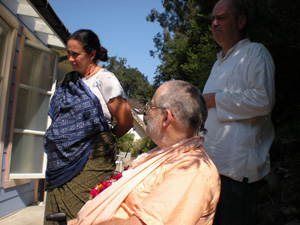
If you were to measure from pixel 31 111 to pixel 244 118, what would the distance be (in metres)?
3.79

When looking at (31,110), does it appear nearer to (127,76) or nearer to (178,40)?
(178,40)

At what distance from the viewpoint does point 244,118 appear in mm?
1968

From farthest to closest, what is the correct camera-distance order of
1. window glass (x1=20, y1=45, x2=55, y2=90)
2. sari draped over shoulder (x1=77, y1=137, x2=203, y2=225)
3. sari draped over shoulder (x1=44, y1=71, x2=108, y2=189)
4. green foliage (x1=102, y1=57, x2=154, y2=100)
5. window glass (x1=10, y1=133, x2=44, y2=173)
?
green foliage (x1=102, y1=57, x2=154, y2=100) → window glass (x1=20, y1=45, x2=55, y2=90) → window glass (x1=10, y1=133, x2=44, y2=173) → sari draped over shoulder (x1=44, y1=71, x2=108, y2=189) → sari draped over shoulder (x1=77, y1=137, x2=203, y2=225)

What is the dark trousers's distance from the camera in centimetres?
189

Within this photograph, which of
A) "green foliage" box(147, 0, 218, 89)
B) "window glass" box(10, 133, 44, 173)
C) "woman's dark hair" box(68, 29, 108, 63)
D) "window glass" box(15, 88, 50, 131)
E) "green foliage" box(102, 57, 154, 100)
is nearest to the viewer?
"woman's dark hair" box(68, 29, 108, 63)

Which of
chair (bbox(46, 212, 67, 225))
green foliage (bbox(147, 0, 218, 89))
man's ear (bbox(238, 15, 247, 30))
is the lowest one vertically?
chair (bbox(46, 212, 67, 225))

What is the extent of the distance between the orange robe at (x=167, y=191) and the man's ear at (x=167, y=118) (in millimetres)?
131

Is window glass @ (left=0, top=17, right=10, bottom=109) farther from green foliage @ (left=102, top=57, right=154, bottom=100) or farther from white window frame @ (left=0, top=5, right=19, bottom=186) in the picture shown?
green foliage @ (left=102, top=57, right=154, bottom=100)

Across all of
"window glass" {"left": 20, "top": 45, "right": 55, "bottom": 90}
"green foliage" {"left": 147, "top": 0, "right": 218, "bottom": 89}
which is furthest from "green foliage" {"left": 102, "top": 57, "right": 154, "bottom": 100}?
"window glass" {"left": 20, "top": 45, "right": 55, "bottom": 90}

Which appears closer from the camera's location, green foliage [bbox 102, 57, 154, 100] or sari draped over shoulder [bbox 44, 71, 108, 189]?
sari draped over shoulder [bbox 44, 71, 108, 189]

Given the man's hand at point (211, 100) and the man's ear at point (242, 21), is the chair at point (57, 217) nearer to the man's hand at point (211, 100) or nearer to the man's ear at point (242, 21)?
the man's hand at point (211, 100)

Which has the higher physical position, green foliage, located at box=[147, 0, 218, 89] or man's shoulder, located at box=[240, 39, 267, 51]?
green foliage, located at box=[147, 0, 218, 89]

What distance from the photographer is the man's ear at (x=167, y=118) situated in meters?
1.59

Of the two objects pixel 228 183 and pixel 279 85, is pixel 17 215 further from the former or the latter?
pixel 279 85
